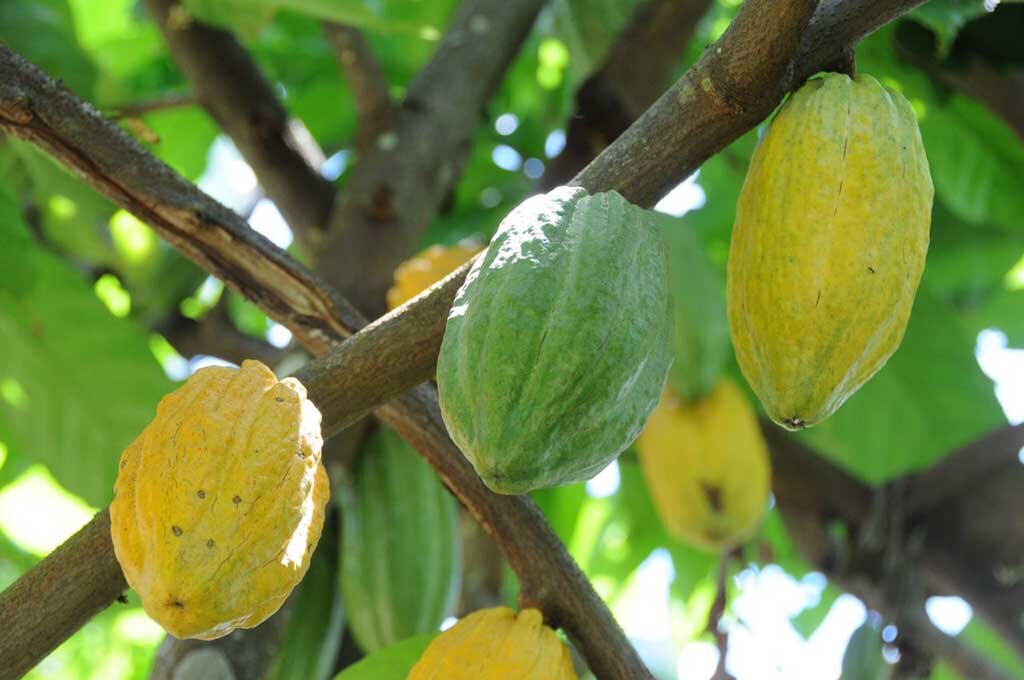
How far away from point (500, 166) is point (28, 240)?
1.35m

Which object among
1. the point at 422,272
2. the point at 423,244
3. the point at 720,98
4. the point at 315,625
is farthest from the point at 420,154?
the point at 720,98

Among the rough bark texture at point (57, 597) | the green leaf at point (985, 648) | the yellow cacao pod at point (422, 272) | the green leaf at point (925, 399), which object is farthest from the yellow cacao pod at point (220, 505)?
the green leaf at point (985, 648)

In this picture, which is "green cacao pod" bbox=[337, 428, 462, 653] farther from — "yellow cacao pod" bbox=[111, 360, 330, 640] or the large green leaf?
"yellow cacao pod" bbox=[111, 360, 330, 640]

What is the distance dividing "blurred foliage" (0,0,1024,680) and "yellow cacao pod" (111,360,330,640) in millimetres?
339

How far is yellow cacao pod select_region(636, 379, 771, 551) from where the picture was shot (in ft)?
7.03

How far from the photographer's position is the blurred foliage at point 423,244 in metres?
1.92

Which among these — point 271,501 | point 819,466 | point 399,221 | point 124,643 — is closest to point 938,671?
point 819,466

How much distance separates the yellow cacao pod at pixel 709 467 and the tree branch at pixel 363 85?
0.70 m

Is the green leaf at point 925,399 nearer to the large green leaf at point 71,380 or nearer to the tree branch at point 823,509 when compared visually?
the tree branch at point 823,509

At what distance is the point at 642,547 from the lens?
2.87m

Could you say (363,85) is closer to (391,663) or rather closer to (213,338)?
(213,338)

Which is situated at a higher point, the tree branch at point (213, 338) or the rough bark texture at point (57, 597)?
the rough bark texture at point (57, 597)

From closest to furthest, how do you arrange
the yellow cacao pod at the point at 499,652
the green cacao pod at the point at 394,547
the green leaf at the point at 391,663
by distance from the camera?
1. the yellow cacao pod at the point at 499,652
2. the green leaf at the point at 391,663
3. the green cacao pod at the point at 394,547

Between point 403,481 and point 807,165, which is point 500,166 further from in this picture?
point 807,165
